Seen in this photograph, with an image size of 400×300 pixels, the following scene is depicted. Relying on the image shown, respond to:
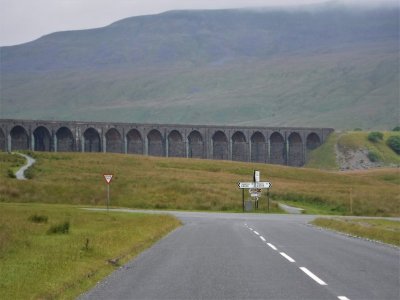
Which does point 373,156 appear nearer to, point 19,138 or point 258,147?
point 258,147

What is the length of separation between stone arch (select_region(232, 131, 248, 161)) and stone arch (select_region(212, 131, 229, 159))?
2778mm

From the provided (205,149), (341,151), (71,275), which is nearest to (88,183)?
(71,275)

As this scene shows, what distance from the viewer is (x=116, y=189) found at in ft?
261

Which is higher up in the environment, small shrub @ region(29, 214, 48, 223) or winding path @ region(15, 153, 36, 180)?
winding path @ region(15, 153, 36, 180)

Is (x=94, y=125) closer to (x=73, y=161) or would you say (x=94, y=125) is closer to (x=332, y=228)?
(x=73, y=161)

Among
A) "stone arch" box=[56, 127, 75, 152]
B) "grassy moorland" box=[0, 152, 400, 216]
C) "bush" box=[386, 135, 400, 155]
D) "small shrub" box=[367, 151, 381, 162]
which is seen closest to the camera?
"grassy moorland" box=[0, 152, 400, 216]

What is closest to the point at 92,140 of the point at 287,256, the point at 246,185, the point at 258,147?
the point at 258,147

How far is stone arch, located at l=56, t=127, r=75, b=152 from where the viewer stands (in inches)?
6545

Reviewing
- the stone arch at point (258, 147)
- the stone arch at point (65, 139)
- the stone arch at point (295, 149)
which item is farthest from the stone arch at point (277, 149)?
the stone arch at point (65, 139)

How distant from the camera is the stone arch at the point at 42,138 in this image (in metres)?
164

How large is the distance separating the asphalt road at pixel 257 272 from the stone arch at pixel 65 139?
139556 mm

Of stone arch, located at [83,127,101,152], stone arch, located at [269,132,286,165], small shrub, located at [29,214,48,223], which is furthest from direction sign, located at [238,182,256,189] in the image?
stone arch, located at [269,132,286,165]

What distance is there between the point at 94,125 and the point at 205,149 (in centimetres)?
2974

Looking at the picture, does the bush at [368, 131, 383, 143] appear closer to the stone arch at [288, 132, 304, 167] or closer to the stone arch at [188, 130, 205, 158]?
the stone arch at [288, 132, 304, 167]
